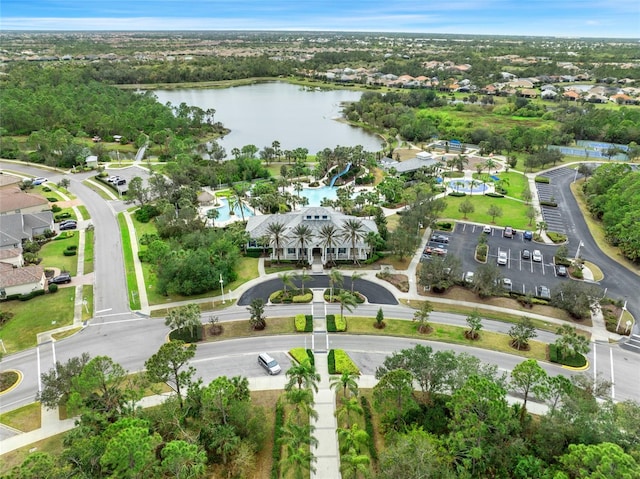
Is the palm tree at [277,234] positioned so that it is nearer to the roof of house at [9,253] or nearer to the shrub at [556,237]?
the roof of house at [9,253]

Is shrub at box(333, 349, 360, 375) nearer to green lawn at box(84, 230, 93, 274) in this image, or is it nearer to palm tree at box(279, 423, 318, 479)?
palm tree at box(279, 423, 318, 479)

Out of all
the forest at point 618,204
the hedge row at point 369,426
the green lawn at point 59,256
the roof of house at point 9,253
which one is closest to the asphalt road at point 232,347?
the hedge row at point 369,426

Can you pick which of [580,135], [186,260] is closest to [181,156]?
[186,260]

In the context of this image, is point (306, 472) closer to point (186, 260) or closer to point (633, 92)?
point (186, 260)

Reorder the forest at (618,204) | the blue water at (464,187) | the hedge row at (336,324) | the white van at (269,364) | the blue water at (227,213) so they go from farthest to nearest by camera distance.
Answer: the blue water at (464,187)
the blue water at (227,213)
the forest at (618,204)
the hedge row at (336,324)
the white van at (269,364)

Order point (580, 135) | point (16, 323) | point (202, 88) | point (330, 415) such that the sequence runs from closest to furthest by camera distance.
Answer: point (330, 415) < point (16, 323) < point (580, 135) < point (202, 88)
